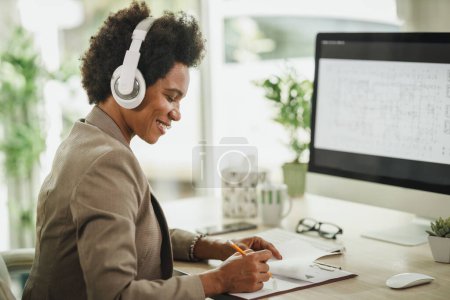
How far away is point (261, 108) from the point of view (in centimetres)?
341

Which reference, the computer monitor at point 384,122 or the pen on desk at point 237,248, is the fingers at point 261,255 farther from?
the computer monitor at point 384,122

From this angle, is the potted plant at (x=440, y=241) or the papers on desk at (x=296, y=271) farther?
the potted plant at (x=440, y=241)

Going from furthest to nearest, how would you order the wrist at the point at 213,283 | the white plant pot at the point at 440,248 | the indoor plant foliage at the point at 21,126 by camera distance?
the indoor plant foliage at the point at 21,126
the white plant pot at the point at 440,248
the wrist at the point at 213,283

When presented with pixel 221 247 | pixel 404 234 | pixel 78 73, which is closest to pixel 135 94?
pixel 221 247

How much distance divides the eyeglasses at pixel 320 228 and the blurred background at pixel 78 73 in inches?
43.4

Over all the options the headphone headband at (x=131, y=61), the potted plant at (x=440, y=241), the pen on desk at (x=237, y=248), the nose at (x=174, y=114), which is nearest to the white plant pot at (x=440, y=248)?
the potted plant at (x=440, y=241)

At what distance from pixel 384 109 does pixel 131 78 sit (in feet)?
2.69

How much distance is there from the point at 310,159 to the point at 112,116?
32.5 inches

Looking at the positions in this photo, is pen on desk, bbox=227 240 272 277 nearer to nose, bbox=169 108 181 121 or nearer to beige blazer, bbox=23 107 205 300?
beige blazer, bbox=23 107 205 300

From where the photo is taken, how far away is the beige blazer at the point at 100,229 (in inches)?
47.6

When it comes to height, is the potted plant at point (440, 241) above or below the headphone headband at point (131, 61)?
below

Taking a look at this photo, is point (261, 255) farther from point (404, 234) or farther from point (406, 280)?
point (404, 234)

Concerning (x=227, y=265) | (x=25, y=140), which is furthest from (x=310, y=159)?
(x=25, y=140)

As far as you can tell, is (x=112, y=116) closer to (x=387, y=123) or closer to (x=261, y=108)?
(x=387, y=123)
